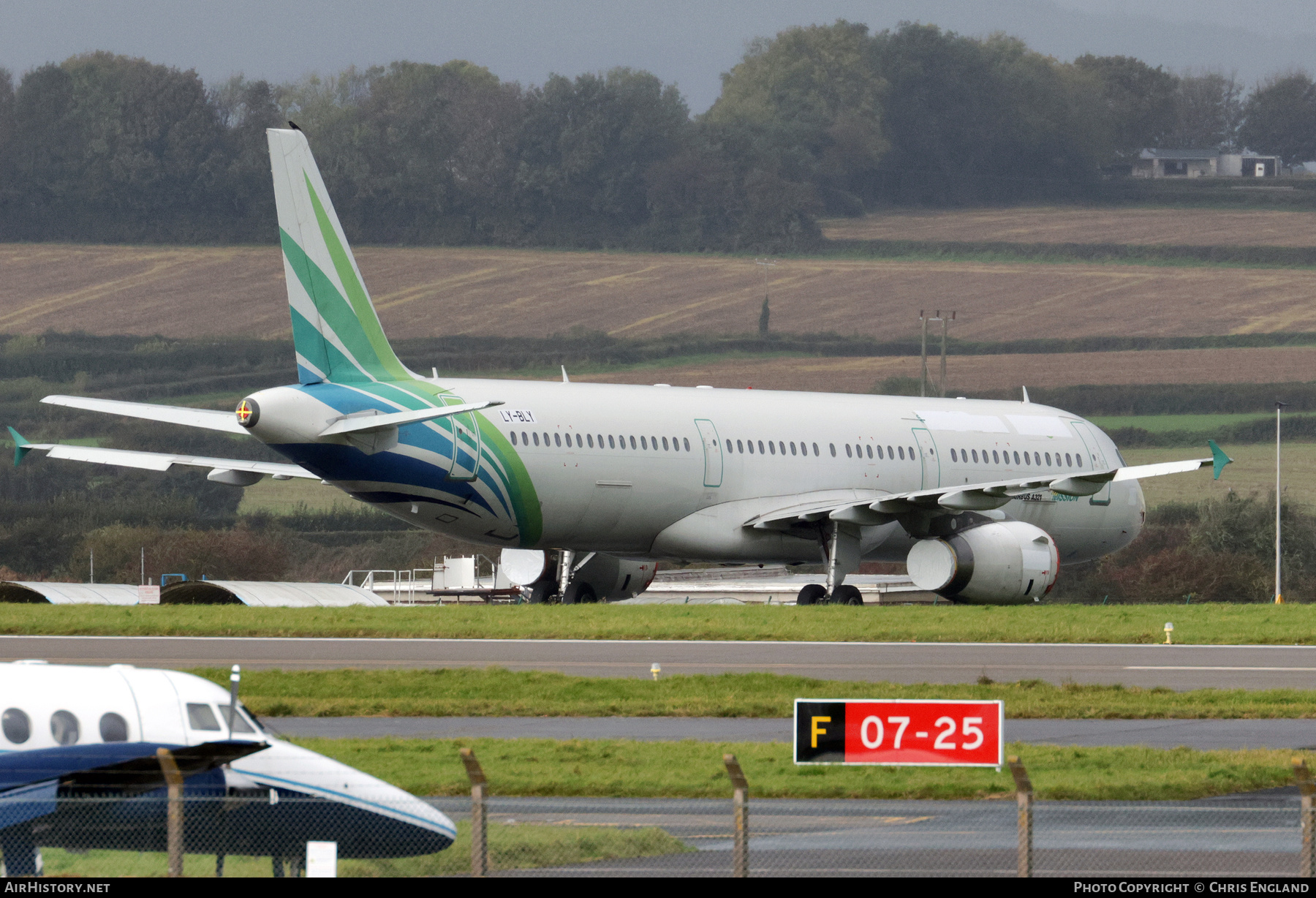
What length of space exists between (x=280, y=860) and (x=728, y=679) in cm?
1503

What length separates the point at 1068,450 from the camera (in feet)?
164

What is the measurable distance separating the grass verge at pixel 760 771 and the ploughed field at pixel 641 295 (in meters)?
137

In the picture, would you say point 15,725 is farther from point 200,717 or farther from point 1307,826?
point 1307,826

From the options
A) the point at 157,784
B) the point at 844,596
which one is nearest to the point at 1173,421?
the point at 844,596

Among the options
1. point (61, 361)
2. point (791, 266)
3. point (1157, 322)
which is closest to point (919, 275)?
point (791, 266)

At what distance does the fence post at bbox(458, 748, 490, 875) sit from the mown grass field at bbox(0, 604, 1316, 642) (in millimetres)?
22714

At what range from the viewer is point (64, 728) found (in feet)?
43.0

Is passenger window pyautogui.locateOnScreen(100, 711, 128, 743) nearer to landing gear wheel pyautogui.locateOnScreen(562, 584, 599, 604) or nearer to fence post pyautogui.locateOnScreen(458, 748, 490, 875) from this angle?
fence post pyautogui.locateOnScreen(458, 748, 490, 875)

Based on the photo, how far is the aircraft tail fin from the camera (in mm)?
38916

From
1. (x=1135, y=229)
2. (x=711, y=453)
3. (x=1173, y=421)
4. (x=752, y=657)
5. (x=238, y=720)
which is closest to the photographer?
(x=238, y=720)

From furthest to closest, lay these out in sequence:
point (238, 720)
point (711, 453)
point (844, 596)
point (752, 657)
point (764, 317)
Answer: point (764, 317) < point (844, 596) < point (711, 453) < point (752, 657) < point (238, 720)

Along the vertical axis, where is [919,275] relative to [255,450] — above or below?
above

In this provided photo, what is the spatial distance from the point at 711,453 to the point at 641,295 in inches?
4984
